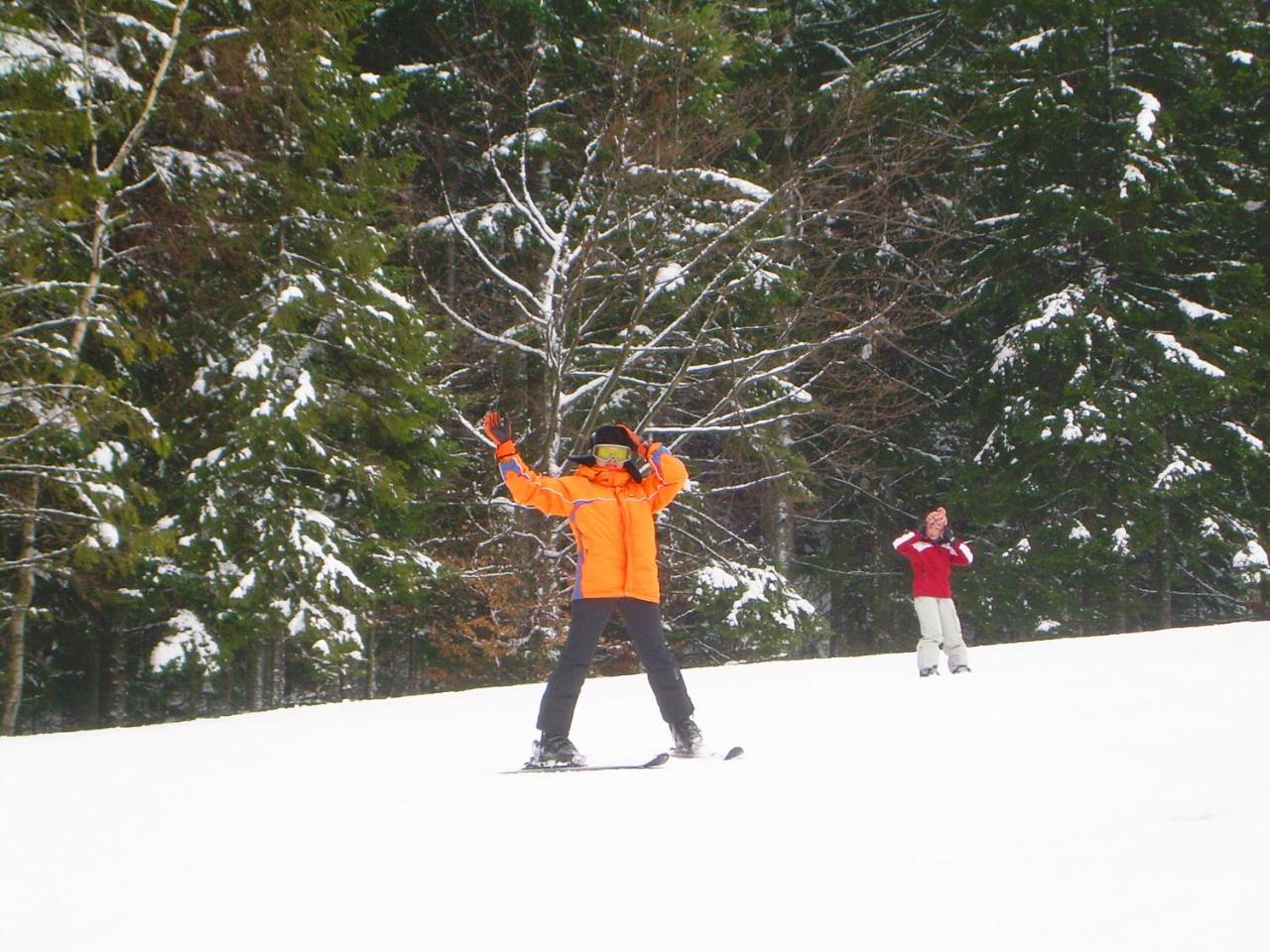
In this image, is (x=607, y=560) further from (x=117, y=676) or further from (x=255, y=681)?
(x=117, y=676)

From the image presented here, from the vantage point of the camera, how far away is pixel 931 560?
39.0 ft

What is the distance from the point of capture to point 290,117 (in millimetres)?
16016

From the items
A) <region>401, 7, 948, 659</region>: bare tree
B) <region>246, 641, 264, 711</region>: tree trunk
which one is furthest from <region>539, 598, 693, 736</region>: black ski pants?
<region>246, 641, 264, 711</region>: tree trunk

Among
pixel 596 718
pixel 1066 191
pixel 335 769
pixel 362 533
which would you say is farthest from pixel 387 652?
pixel 335 769

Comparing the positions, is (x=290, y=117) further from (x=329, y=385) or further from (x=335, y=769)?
(x=335, y=769)

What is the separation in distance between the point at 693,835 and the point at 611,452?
8.70ft

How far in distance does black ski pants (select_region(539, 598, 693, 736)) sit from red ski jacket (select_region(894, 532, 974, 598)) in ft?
18.0

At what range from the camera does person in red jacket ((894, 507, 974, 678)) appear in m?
11.3

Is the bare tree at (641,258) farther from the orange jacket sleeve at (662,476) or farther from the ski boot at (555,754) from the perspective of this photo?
the ski boot at (555,754)

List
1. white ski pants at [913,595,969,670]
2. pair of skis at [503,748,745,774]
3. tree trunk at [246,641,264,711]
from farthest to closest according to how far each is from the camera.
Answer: tree trunk at [246,641,264,711] → white ski pants at [913,595,969,670] → pair of skis at [503,748,745,774]

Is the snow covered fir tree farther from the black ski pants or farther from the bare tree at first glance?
the black ski pants

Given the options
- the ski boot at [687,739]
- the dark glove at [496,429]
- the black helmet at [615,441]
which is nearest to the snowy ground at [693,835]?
the ski boot at [687,739]

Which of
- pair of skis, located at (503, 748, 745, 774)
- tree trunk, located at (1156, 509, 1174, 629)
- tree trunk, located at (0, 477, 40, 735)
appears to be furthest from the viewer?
tree trunk, located at (1156, 509, 1174, 629)

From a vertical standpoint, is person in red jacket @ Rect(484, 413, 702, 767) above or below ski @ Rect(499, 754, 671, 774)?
above
